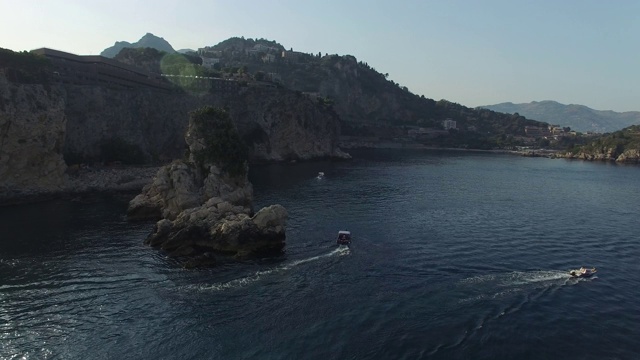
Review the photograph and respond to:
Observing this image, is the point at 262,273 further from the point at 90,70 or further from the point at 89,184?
the point at 90,70

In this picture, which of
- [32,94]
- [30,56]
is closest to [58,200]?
[32,94]

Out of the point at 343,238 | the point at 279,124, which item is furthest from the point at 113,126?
the point at 343,238

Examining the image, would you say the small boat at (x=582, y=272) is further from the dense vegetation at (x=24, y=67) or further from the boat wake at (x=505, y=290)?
the dense vegetation at (x=24, y=67)

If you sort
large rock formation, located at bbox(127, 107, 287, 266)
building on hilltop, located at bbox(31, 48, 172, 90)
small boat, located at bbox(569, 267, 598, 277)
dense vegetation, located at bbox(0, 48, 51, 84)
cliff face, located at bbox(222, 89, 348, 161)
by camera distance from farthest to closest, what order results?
cliff face, located at bbox(222, 89, 348, 161) < building on hilltop, located at bbox(31, 48, 172, 90) < dense vegetation, located at bbox(0, 48, 51, 84) < large rock formation, located at bbox(127, 107, 287, 266) < small boat, located at bbox(569, 267, 598, 277)

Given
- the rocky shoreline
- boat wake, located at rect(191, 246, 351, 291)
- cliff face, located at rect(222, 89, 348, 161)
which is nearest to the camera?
boat wake, located at rect(191, 246, 351, 291)

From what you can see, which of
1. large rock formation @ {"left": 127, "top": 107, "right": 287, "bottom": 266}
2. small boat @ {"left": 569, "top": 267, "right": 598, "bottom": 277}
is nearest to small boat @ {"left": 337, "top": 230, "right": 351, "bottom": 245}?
large rock formation @ {"left": 127, "top": 107, "right": 287, "bottom": 266}

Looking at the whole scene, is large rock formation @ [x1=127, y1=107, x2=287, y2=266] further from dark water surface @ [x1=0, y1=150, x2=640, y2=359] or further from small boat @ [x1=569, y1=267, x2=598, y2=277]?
small boat @ [x1=569, y1=267, x2=598, y2=277]
